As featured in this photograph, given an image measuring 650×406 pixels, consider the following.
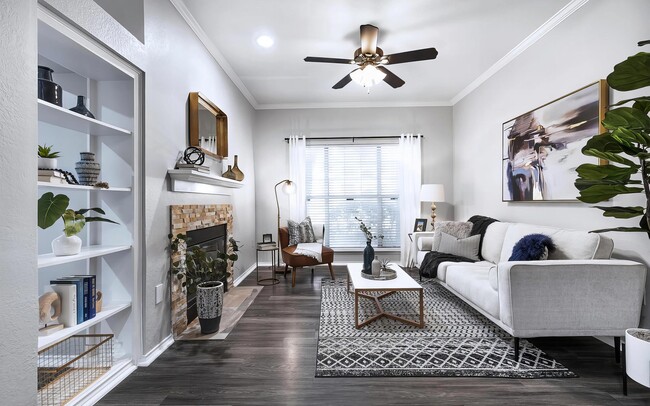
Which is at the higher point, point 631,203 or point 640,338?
point 631,203

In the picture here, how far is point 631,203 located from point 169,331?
3584 mm

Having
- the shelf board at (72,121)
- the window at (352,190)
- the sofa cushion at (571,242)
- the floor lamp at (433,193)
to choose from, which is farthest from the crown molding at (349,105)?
the shelf board at (72,121)

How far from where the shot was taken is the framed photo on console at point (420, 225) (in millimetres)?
4883

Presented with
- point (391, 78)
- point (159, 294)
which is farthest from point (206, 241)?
point (391, 78)

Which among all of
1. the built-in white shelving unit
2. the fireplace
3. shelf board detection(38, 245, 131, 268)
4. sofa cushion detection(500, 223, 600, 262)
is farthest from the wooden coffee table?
shelf board detection(38, 245, 131, 268)

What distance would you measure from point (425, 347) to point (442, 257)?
1423 millimetres

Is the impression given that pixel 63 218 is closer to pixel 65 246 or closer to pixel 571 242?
pixel 65 246

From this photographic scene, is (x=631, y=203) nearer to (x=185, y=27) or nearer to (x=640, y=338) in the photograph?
(x=640, y=338)

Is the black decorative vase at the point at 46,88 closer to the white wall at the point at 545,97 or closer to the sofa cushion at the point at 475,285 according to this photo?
the sofa cushion at the point at 475,285

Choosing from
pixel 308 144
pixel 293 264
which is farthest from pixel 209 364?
pixel 308 144

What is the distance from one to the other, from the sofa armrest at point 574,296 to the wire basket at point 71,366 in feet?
8.81

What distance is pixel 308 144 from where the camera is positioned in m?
5.28

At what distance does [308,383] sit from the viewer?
74.9 inches

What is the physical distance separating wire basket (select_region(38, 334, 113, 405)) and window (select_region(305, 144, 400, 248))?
3.60m
